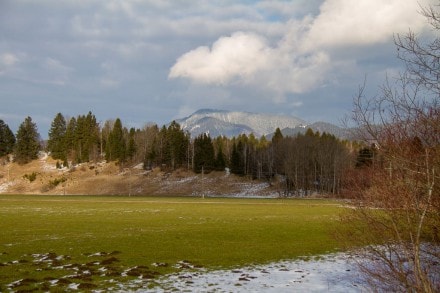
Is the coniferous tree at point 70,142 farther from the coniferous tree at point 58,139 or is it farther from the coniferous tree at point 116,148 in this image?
the coniferous tree at point 116,148

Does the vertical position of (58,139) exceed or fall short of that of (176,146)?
it exceeds it

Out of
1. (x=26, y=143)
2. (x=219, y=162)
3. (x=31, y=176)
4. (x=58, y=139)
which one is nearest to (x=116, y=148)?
(x=58, y=139)

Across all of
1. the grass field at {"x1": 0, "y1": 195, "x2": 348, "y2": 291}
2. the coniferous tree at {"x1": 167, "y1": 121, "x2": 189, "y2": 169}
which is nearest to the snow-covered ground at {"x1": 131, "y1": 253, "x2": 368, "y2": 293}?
the grass field at {"x1": 0, "y1": 195, "x2": 348, "y2": 291}

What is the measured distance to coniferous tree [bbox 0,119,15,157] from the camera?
148875 millimetres

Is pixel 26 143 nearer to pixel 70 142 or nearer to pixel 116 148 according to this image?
pixel 70 142

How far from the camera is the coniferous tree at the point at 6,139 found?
148875 mm

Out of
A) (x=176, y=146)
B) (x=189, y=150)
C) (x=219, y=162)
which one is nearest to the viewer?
(x=219, y=162)

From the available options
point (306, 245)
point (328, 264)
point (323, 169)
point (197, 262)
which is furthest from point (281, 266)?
point (323, 169)

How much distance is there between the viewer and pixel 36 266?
16328mm

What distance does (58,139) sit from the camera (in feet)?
482

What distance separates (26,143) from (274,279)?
141 meters

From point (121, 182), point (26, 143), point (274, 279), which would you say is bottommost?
point (274, 279)

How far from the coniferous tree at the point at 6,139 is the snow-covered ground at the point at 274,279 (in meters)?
151

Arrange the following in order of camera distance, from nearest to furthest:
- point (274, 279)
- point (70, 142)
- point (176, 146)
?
point (274, 279) → point (176, 146) → point (70, 142)
